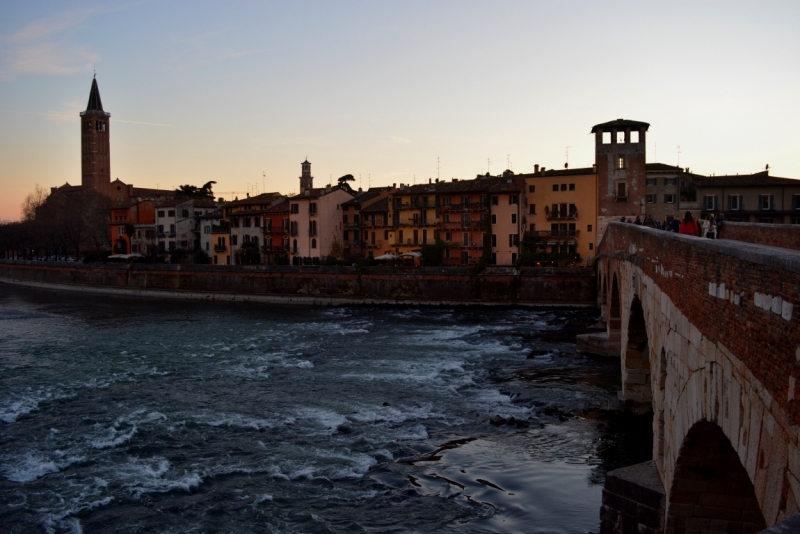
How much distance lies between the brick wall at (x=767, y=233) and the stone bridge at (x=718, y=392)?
10.2 feet

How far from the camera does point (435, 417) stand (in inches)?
773

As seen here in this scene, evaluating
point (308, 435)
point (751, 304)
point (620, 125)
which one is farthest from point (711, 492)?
point (620, 125)

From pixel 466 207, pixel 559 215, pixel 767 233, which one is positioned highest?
pixel 466 207

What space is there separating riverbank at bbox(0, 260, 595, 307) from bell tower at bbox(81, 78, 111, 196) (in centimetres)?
6930

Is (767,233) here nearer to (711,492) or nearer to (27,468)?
(711,492)

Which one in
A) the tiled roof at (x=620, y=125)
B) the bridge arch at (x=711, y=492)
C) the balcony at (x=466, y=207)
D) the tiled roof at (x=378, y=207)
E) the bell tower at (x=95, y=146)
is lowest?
the bridge arch at (x=711, y=492)

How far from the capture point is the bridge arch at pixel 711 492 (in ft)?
25.5

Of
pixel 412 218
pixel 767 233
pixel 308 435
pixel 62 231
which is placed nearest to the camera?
pixel 767 233

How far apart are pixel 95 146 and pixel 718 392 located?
13962cm

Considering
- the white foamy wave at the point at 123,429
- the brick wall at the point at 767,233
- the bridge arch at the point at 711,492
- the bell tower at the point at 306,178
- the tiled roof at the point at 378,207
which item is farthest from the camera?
the bell tower at the point at 306,178

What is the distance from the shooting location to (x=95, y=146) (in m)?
130

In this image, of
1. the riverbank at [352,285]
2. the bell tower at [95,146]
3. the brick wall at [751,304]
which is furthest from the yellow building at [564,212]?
the bell tower at [95,146]

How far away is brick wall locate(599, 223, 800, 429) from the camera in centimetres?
423

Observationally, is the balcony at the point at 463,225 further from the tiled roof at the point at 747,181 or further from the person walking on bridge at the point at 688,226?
the person walking on bridge at the point at 688,226
